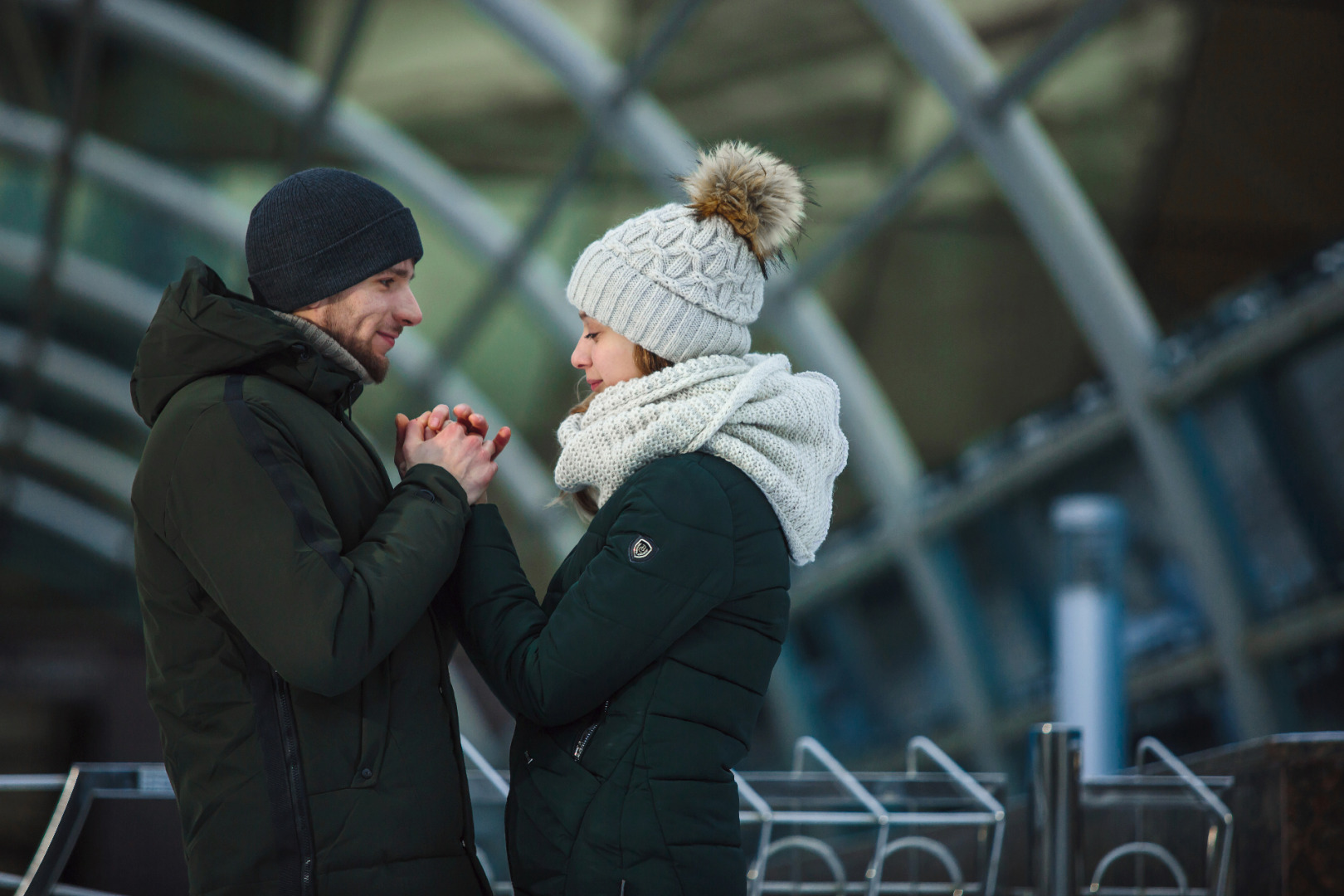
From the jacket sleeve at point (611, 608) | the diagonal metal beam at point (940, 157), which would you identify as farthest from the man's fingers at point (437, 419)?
the diagonal metal beam at point (940, 157)

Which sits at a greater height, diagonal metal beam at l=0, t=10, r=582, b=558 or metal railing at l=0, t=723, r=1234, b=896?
diagonal metal beam at l=0, t=10, r=582, b=558

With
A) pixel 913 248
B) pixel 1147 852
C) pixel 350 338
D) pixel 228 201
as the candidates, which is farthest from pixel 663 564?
pixel 228 201

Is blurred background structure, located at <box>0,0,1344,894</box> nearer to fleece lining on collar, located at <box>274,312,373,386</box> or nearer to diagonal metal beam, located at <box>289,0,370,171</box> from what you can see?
diagonal metal beam, located at <box>289,0,370,171</box>

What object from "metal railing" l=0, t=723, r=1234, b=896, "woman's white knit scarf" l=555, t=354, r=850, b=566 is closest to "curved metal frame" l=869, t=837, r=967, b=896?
"metal railing" l=0, t=723, r=1234, b=896

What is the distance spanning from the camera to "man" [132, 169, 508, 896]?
2170 millimetres

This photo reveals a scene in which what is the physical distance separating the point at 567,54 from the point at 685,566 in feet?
30.7

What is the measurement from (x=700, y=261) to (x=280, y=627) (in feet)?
3.34

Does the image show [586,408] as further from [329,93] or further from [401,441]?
[329,93]

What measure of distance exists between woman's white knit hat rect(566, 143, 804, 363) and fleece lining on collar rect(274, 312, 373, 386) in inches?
17.0

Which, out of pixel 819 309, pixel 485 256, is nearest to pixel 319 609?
pixel 819 309

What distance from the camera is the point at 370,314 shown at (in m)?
2.57

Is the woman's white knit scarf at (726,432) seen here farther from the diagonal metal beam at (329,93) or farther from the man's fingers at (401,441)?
the diagonal metal beam at (329,93)

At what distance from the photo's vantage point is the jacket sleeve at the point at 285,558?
84.3 inches

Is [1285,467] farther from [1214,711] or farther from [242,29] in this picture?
[242,29]
